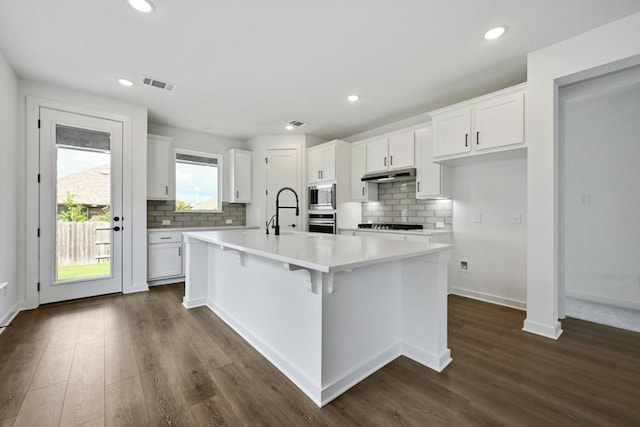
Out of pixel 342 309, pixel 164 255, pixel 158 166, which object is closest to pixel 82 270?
pixel 164 255

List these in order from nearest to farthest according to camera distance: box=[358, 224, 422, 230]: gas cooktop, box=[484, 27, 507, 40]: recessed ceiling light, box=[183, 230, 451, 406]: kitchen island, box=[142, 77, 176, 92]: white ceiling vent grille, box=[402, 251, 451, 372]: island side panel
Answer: box=[183, 230, 451, 406]: kitchen island → box=[402, 251, 451, 372]: island side panel → box=[484, 27, 507, 40]: recessed ceiling light → box=[142, 77, 176, 92]: white ceiling vent grille → box=[358, 224, 422, 230]: gas cooktop

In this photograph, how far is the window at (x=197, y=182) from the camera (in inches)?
189

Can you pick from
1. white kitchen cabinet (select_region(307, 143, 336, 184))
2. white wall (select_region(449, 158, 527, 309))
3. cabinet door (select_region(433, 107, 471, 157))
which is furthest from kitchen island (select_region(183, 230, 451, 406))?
white kitchen cabinet (select_region(307, 143, 336, 184))

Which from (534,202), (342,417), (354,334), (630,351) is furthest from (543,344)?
(342,417)

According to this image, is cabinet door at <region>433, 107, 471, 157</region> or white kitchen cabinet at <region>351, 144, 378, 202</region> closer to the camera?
cabinet door at <region>433, 107, 471, 157</region>

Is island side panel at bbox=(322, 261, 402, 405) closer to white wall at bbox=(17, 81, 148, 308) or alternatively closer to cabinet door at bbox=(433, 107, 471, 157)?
cabinet door at bbox=(433, 107, 471, 157)

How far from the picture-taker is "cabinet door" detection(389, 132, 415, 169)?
3.85m

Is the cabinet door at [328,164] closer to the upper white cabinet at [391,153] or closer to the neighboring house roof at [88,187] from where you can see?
the upper white cabinet at [391,153]

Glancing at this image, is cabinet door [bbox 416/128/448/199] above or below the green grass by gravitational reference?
above

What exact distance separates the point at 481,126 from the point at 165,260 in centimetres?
460

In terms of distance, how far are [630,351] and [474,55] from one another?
2.77 m

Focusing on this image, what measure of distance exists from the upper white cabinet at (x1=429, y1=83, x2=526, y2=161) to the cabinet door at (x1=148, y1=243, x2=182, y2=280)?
4.02 metres

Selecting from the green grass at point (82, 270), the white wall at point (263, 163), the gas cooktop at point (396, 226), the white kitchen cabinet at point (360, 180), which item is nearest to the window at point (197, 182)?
the white wall at point (263, 163)

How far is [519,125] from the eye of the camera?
2.68 m
